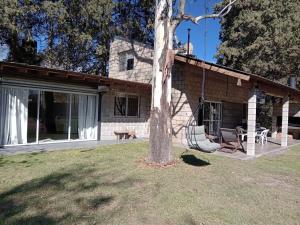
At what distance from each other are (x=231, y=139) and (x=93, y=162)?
18.6 feet

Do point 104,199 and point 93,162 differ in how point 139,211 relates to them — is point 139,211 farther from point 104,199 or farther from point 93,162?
point 93,162

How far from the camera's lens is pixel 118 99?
13.2 meters

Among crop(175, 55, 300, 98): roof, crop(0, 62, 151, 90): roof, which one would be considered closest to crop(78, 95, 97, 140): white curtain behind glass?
crop(0, 62, 151, 90): roof

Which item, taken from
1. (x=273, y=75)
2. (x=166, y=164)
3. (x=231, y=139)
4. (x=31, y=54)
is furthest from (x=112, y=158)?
(x=273, y=75)

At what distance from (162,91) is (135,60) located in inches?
347

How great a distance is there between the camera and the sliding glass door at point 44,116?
31.2 feet

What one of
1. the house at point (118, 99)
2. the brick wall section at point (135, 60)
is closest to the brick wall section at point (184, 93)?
the house at point (118, 99)

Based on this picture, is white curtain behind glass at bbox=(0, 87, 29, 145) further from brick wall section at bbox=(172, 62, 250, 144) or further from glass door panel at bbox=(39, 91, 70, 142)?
brick wall section at bbox=(172, 62, 250, 144)

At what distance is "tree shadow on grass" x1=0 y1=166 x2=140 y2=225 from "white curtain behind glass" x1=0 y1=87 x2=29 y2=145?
4.41m

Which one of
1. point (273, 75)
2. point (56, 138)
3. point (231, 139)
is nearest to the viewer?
point (231, 139)

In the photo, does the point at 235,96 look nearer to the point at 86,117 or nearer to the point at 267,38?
the point at 267,38

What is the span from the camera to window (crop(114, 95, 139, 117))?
13.2 m

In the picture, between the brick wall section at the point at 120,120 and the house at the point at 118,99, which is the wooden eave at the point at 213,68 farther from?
the brick wall section at the point at 120,120

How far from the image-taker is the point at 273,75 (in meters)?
22.2
